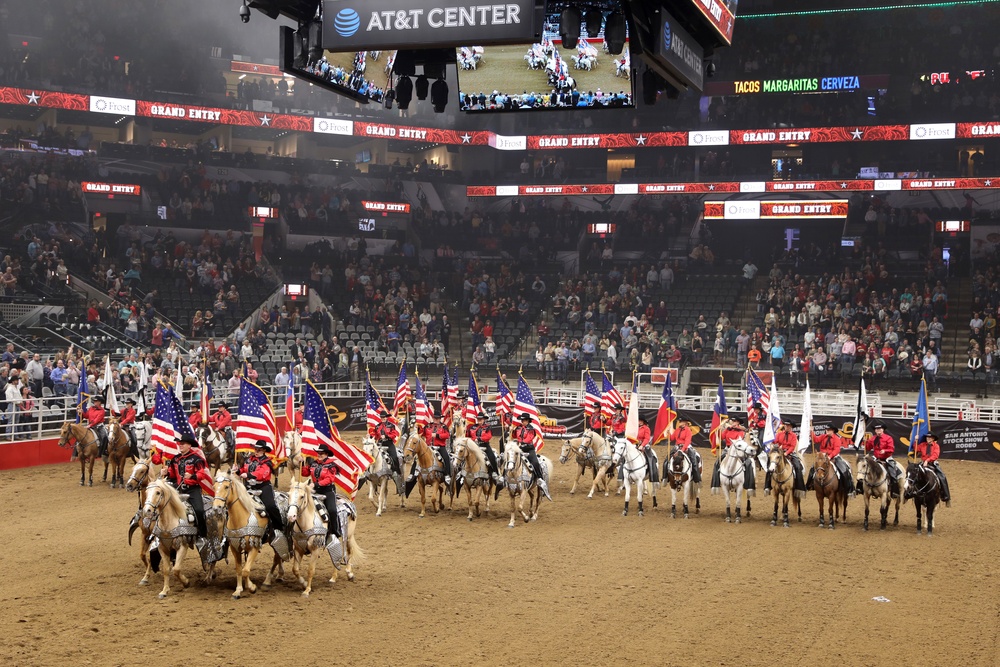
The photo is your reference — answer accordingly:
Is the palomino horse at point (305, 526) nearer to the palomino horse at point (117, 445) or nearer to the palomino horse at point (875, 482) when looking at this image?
the palomino horse at point (117, 445)

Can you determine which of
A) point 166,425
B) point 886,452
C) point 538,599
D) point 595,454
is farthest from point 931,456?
point 166,425

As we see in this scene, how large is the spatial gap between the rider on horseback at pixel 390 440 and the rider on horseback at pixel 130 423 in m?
6.01

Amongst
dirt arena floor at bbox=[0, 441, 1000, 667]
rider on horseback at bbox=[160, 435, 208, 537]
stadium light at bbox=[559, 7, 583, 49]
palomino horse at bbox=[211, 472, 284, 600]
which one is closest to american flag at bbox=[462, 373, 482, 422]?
dirt arena floor at bbox=[0, 441, 1000, 667]

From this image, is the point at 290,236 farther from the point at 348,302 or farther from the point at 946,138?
the point at 946,138

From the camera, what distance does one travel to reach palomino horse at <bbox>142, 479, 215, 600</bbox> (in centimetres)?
1532

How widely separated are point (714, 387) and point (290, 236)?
837 inches

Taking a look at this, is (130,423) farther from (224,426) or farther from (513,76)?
(513,76)

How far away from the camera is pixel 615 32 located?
41.8ft

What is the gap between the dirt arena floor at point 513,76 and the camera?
14.5 m

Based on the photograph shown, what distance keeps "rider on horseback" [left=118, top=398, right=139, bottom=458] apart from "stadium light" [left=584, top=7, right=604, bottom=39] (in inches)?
673

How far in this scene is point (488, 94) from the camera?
48.8 feet

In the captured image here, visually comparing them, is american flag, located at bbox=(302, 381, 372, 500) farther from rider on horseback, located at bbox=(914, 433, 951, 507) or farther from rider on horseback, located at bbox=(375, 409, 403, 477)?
rider on horseback, located at bbox=(914, 433, 951, 507)

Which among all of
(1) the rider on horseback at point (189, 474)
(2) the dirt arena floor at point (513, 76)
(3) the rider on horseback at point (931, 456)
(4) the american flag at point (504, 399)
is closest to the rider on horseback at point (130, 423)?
(4) the american flag at point (504, 399)

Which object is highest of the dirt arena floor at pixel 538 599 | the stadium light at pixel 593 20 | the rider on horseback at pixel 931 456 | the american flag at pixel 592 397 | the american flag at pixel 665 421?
the stadium light at pixel 593 20
